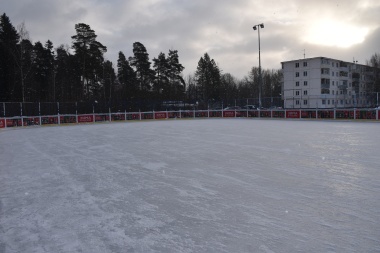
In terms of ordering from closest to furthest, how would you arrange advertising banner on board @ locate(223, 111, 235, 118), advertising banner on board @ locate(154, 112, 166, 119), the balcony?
1. advertising banner on board @ locate(154, 112, 166, 119)
2. advertising banner on board @ locate(223, 111, 235, 118)
3. the balcony

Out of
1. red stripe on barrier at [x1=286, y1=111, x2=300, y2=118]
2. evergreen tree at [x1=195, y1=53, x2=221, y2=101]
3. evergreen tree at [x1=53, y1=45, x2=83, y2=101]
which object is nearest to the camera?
red stripe on barrier at [x1=286, y1=111, x2=300, y2=118]

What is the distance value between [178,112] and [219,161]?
29.2 meters

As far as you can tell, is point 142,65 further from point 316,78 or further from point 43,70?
point 316,78

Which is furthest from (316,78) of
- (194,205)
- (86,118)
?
(194,205)

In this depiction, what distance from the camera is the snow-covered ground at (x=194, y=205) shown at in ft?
10.6

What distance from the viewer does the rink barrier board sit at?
988 inches

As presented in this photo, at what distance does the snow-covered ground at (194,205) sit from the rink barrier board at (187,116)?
63.9ft

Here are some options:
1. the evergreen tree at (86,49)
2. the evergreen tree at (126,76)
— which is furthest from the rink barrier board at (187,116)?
the evergreen tree at (126,76)

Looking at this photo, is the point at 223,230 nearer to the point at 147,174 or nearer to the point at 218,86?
the point at 147,174

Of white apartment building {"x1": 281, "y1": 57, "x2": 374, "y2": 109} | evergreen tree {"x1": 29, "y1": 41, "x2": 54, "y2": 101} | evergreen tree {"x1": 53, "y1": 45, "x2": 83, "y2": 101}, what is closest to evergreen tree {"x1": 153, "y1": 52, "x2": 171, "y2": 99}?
evergreen tree {"x1": 53, "y1": 45, "x2": 83, "y2": 101}

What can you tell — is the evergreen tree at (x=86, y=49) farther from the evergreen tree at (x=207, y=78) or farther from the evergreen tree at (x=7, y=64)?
the evergreen tree at (x=207, y=78)

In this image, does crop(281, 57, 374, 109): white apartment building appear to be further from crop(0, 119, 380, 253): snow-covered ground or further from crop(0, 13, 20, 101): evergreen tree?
crop(0, 119, 380, 253): snow-covered ground

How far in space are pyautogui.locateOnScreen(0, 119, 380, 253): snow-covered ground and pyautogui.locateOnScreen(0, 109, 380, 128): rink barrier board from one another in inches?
767

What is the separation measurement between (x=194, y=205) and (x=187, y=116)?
32883 mm
